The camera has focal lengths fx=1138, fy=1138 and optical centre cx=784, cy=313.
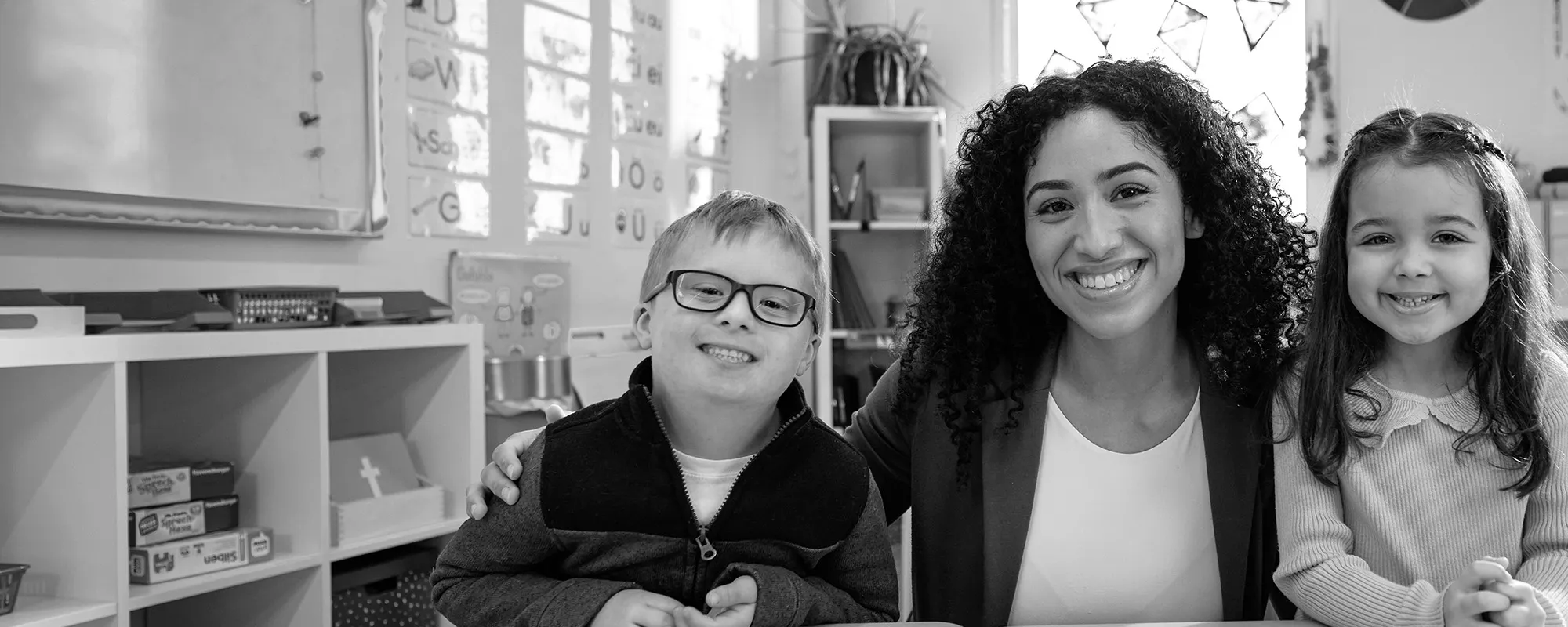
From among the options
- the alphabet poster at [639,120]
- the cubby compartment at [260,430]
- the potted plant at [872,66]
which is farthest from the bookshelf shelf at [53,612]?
the potted plant at [872,66]

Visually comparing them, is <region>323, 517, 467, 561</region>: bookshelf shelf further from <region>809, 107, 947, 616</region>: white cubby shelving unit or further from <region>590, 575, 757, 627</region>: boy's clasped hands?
<region>809, 107, 947, 616</region>: white cubby shelving unit

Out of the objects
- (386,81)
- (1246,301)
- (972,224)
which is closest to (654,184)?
(386,81)

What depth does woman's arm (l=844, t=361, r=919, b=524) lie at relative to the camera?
1.64 meters

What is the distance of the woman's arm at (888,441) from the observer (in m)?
1.64

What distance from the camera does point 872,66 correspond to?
4.31 metres

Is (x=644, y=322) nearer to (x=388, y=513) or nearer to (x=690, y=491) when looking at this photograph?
(x=690, y=491)

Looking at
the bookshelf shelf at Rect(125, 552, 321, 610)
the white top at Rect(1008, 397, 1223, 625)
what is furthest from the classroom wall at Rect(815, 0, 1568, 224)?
the bookshelf shelf at Rect(125, 552, 321, 610)

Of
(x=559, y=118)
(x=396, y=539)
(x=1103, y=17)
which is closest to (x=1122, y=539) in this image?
(x=396, y=539)

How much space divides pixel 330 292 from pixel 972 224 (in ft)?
3.88

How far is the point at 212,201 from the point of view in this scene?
2.18m

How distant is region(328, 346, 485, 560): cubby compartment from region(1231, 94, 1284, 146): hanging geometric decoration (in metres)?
3.22

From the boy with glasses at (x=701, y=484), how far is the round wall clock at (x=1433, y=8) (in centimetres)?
380

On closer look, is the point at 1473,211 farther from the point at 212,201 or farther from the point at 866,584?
the point at 212,201

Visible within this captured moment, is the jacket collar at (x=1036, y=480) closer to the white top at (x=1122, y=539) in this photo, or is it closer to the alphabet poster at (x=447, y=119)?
the white top at (x=1122, y=539)
